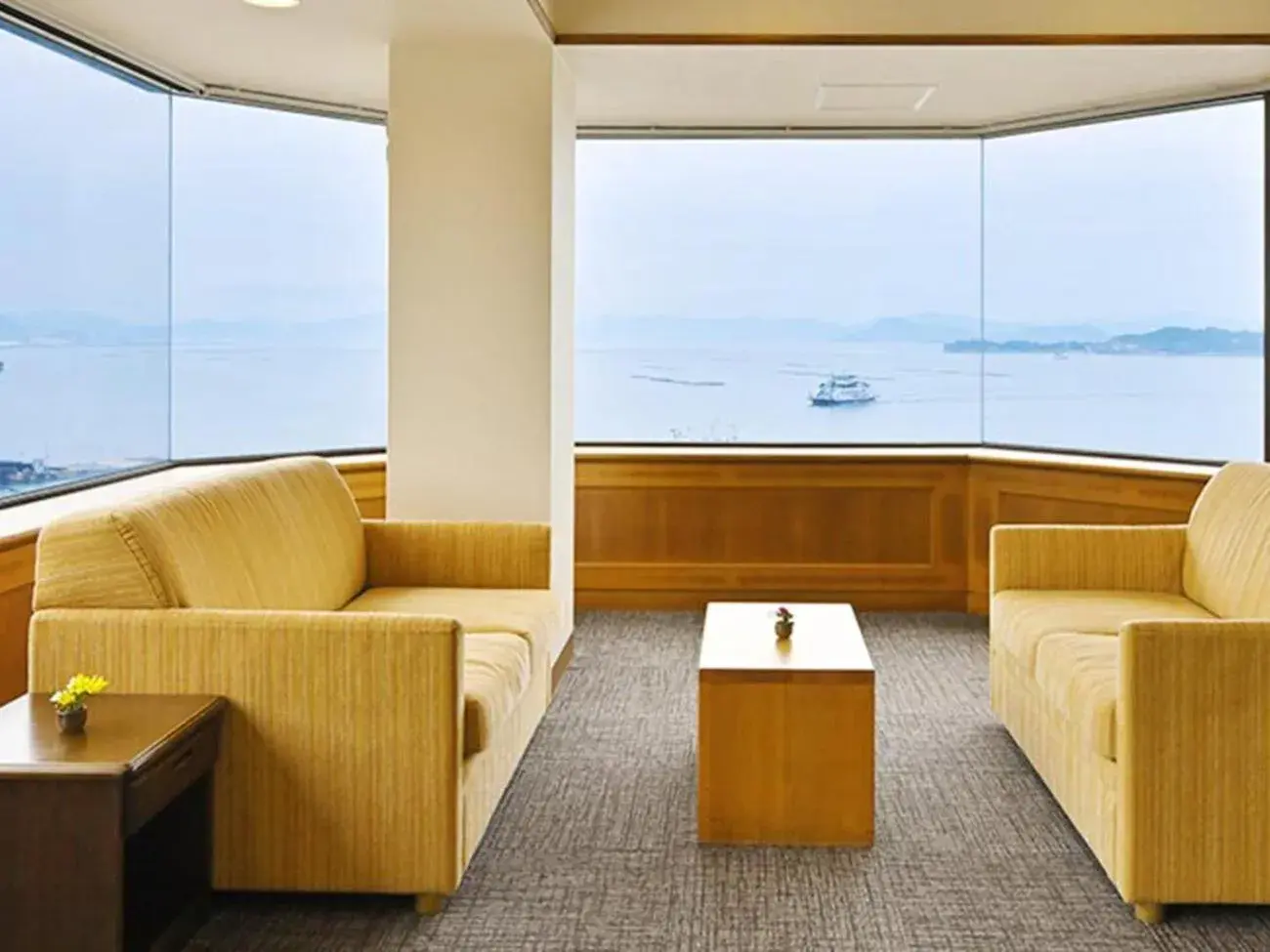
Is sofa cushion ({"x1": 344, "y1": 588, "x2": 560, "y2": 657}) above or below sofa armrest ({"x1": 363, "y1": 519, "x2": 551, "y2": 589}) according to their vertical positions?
below

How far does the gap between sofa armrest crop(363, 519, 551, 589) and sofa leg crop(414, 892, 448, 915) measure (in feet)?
5.29

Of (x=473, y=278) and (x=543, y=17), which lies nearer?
(x=543, y=17)

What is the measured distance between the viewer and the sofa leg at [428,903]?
122 inches

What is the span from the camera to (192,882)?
2.99 m

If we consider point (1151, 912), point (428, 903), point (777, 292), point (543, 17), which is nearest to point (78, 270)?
point (543, 17)

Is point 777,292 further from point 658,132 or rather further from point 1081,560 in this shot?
point 1081,560

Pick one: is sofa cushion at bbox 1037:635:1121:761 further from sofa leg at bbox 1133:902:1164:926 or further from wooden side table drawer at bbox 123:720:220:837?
wooden side table drawer at bbox 123:720:220:837

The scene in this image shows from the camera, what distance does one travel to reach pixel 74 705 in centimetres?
273

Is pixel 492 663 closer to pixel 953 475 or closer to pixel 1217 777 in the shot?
pixel 1217 777

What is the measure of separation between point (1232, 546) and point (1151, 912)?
4.86 ft

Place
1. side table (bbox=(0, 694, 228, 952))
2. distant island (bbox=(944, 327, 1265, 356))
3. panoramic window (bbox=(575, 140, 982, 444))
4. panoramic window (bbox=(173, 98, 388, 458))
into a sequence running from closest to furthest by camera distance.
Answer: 1. side table (bbox=(0, 694, 228, 952))
2. panoramic window (bbox=(173, 98, 388, 458))
3. distant island (bbox=(944, 327, 1265, 356))
4. panoramic window (bbox=(575, 140, 982, 444))

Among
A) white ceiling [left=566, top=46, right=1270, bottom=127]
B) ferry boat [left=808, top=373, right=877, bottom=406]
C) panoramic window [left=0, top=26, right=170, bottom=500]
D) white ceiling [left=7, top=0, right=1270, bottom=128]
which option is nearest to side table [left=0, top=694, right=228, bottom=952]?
panoramic window [left=0, top=26, right=170, bottom=500]

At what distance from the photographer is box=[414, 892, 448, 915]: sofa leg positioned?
10.1 feet

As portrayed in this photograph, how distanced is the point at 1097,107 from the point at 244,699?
192 inches
